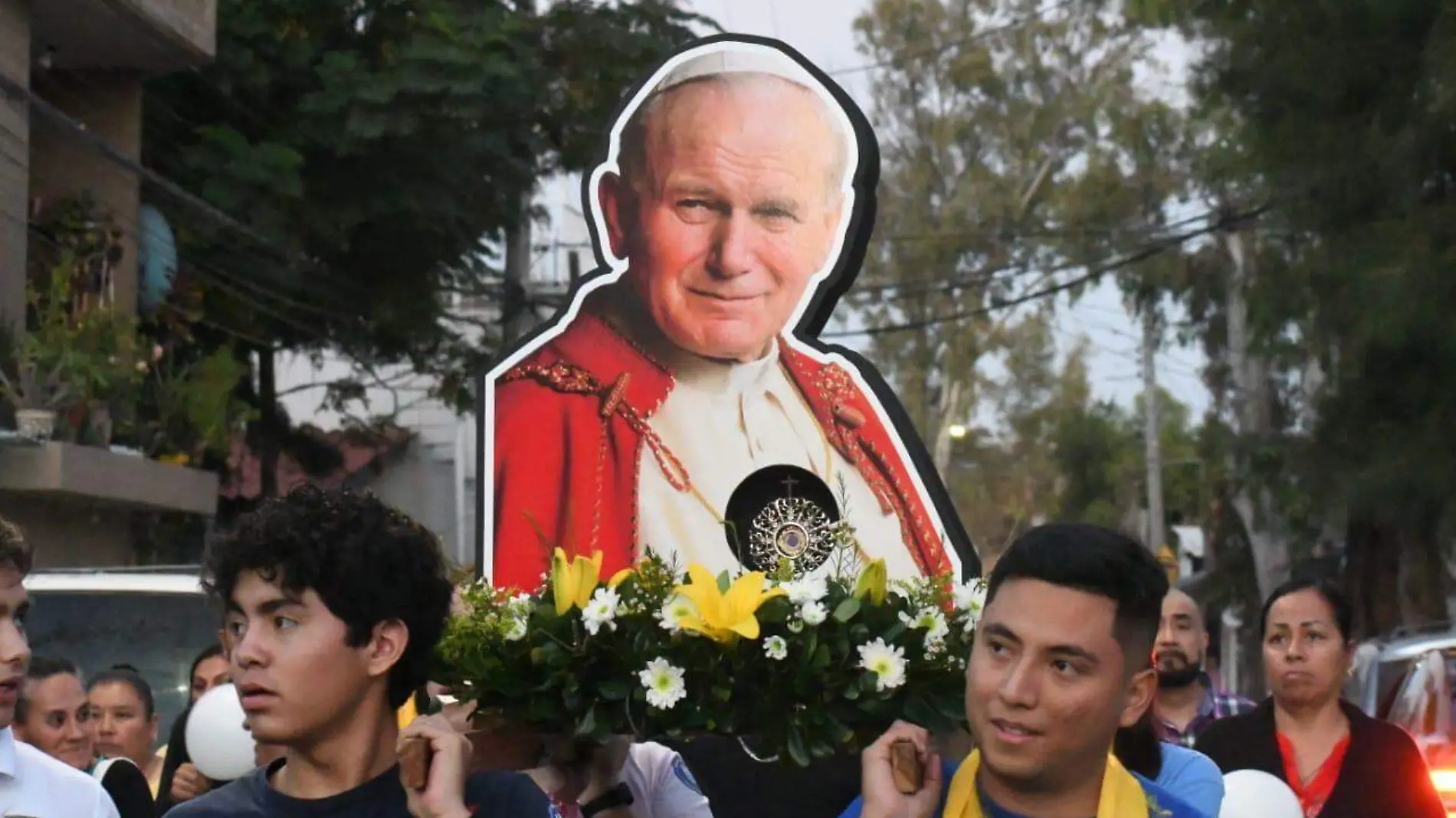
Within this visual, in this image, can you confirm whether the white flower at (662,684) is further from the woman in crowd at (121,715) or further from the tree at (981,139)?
the tree at (981,139)

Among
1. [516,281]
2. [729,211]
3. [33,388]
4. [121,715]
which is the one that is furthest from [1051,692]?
[516,281]

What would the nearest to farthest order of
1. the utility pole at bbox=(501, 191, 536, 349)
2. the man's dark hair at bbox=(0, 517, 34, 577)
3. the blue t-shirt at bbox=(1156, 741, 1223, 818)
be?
the man's dark hair at bbox=(0, 517, 34, 577)
the blue t-shirt at bbox=(1156, 741, 1223, 818)
the utility pole at bbox=(501, 191, 536, 349)

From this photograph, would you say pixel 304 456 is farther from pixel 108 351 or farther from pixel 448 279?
pixel 108 351

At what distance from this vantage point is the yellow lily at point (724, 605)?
4.34 meters

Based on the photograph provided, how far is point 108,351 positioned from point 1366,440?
9179mm

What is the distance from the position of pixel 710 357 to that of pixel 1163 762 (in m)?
4.37

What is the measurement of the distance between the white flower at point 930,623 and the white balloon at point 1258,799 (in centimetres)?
96

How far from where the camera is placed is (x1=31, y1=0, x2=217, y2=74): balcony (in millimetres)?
16672

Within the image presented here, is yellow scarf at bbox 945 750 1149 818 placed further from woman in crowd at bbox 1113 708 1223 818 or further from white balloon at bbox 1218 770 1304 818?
white balloon at bbox 1218 770 1304 818

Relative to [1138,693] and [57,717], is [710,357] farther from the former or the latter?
[1138,693]

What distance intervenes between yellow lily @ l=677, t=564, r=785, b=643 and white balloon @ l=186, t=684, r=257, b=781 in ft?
6.16

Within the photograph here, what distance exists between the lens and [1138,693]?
353 centimetres

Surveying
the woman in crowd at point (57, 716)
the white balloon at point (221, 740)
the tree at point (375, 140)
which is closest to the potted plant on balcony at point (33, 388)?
the tree at point (375, 140)

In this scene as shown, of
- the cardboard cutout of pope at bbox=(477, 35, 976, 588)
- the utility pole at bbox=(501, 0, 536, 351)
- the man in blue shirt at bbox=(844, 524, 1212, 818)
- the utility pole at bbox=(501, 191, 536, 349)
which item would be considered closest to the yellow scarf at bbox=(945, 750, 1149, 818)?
the man in blue shirt at bbox=(844, 524, 1212, 818)
